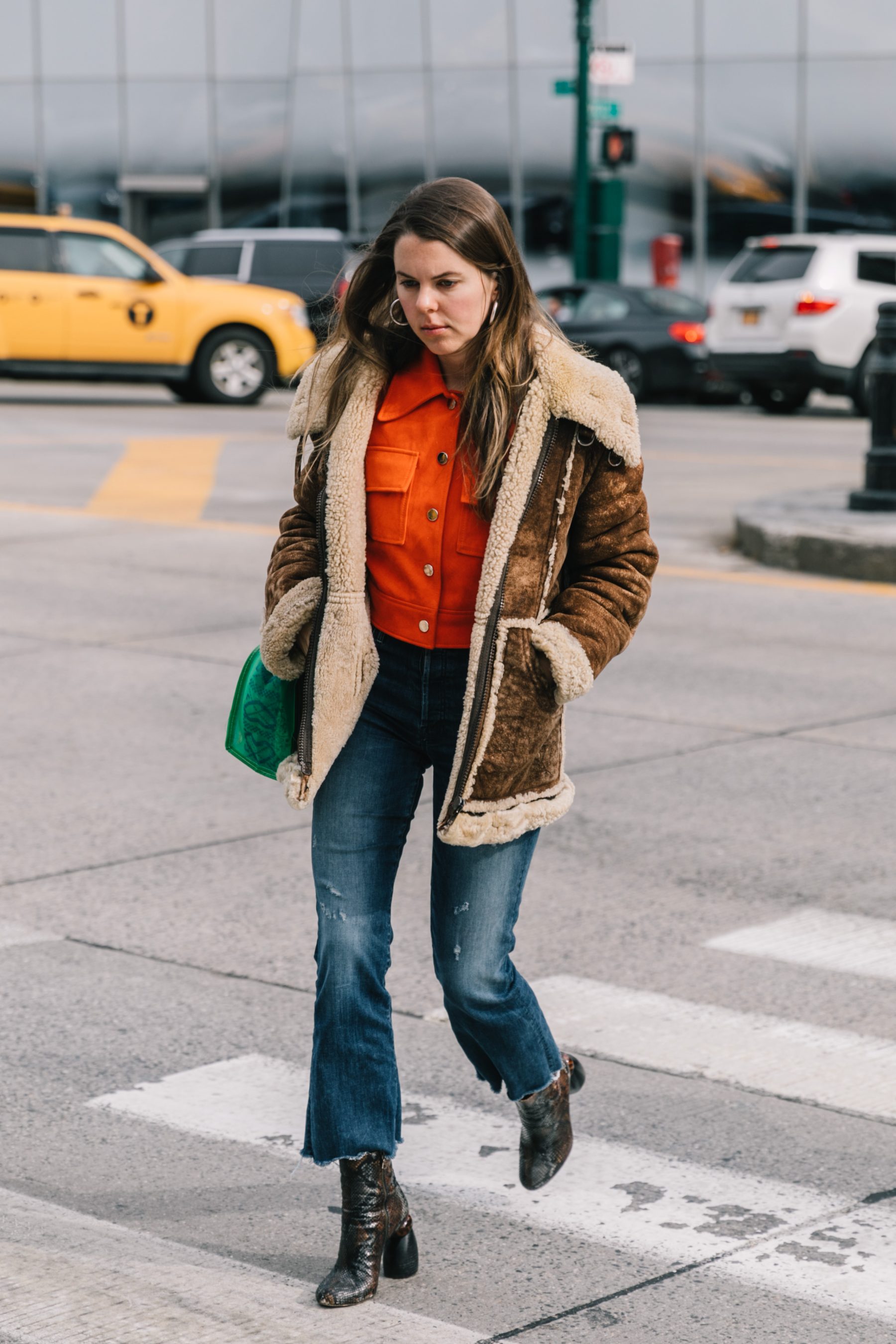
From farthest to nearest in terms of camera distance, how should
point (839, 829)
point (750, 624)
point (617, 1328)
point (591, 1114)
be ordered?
1. point (750, 624)
2. point (839, 829)
3. point (591, 1114)
4. point (617, 1328)

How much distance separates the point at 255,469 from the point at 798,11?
18.0 meters

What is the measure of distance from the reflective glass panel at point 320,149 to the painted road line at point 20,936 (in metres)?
29.0

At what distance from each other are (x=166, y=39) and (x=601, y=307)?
1397cm

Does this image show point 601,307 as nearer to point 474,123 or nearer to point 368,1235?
point 474,123

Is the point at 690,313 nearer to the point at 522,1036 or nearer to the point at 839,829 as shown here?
the point at 839,829

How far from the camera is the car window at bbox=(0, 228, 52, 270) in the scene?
21250mm

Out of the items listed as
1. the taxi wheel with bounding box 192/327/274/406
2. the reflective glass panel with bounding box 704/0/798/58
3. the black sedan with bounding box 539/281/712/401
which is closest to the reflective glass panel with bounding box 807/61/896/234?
the reflective glass panel with bounding box 704/0/798/58

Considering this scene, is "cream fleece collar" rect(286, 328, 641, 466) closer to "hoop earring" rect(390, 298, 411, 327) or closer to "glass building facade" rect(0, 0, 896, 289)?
"hoop earring" rect(390, 298, 411, 327)

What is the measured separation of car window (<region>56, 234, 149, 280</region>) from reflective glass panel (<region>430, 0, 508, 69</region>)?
12.4 meters

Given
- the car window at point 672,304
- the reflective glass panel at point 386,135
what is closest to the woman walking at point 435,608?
the car window at point 672,304

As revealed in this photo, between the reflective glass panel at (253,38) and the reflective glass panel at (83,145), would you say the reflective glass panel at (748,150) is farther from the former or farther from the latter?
the reflective glass panel at (83,145)

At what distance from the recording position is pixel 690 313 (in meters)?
23.6

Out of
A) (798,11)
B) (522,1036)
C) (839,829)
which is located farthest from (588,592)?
(798,11)

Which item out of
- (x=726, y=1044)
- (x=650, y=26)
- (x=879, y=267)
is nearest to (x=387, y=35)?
(x=650, y=26)
